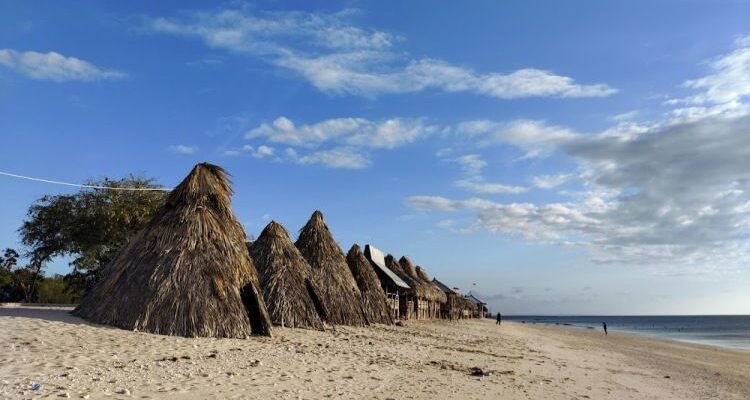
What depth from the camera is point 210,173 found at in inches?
602

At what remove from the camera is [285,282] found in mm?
17234

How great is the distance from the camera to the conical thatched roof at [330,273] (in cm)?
2008

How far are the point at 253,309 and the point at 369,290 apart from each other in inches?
430

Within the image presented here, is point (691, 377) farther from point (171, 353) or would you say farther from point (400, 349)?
point (171, 353)

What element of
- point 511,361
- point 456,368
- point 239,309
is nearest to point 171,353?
point 239,309

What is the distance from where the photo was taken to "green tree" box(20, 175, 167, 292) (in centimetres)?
2702

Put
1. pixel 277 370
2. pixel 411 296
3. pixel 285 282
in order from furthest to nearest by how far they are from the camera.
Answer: pixel 411 296, pixel 285 282, pixel 277 370

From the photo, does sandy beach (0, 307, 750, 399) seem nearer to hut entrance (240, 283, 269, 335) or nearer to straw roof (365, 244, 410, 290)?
hut entrance (240, 283, 269, 335)

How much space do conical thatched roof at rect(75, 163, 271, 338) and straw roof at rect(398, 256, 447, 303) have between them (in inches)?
850

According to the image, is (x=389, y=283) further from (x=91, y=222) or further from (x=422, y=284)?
(x=91, y=222)

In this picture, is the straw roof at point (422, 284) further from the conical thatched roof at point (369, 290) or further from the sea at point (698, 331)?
the sea at point (698, 331)

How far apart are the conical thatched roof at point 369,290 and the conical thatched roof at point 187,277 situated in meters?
8.89

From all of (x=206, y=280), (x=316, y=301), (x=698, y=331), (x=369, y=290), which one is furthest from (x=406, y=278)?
(x=698, y=331)

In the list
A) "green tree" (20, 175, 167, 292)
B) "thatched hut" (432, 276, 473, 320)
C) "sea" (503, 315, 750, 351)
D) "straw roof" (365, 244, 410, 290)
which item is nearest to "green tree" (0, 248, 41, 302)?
"green tree" (20, 175, 167, 292)
